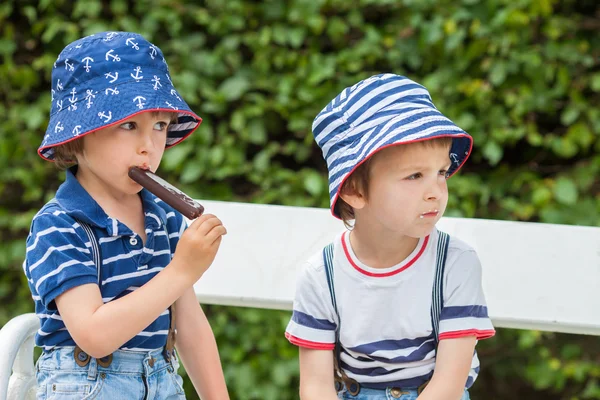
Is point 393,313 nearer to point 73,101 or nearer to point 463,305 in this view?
point 463,305

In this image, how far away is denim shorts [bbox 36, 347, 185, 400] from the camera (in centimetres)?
146

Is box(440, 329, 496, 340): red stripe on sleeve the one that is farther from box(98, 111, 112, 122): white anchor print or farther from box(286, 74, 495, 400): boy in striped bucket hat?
box(98, 111, 112, 122): white anchor print

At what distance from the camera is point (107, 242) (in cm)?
149

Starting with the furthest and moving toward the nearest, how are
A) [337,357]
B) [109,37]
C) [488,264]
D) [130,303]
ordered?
1. [488,264]
2. [337,357]
3. [109,37]
4. [130,303]

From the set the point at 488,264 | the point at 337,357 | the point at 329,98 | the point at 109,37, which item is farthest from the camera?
the point at 329,98

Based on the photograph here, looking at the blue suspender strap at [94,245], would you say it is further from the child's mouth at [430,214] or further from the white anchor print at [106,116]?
the child's mouth at [430,214]

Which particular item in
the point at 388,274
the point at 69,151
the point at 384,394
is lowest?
the point at 384,394

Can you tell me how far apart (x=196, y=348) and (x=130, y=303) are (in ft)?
1.08

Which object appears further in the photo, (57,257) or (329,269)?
(329,269)

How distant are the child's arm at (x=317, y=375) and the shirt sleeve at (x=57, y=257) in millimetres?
434

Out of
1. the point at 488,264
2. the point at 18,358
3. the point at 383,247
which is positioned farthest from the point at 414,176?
the point at 18,358

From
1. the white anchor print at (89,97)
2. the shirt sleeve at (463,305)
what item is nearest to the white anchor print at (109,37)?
the white anchor print at (89,97)

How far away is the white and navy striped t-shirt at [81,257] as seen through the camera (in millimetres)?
1414

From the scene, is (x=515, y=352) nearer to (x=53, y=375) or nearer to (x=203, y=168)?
(x=203, y=168)
